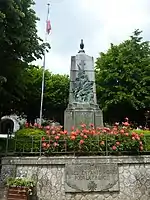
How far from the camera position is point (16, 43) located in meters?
10.4

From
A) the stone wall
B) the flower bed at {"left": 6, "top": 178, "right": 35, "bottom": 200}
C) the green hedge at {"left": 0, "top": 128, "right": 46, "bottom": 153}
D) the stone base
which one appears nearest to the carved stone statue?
the stone base

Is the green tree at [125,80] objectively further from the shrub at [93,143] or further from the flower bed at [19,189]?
the flower bed at [19,189]

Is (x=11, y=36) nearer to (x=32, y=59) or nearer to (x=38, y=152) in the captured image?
(x=32, y=59)

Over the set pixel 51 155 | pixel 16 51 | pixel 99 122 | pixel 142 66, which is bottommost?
pixel 51 155

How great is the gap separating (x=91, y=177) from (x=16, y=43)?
20.0 feet

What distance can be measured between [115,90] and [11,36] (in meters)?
12.1

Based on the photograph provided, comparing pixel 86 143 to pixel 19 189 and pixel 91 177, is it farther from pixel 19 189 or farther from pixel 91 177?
pixel 19 189

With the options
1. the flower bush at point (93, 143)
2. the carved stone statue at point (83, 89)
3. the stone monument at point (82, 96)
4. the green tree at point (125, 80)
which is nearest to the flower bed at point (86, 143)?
the flower bush at point (93, 143)

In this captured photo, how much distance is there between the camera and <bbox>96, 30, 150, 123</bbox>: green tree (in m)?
19.9

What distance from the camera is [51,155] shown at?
848 cm

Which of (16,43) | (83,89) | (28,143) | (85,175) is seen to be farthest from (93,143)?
(16,43)

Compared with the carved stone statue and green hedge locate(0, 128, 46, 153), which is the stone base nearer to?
the carved stone statue

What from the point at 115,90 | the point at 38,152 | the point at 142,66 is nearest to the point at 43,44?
the point at 38,152

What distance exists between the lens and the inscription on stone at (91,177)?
789 centimetres
